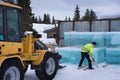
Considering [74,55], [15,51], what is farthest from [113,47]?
[15,51]

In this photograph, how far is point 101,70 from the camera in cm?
1552

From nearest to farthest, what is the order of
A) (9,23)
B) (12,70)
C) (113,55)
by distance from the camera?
(12,70) → (9,23) → (113,55)

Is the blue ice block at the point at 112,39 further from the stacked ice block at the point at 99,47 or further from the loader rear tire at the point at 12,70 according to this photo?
the loader rear tire at the point at 12,70

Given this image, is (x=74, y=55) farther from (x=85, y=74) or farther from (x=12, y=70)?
(x=12, y=70)

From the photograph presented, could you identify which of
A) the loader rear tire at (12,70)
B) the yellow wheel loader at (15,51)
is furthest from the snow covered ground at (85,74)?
the loader rear tire at (12,70)

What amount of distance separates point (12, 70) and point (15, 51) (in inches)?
26.8

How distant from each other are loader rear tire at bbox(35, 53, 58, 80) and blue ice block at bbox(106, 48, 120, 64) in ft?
20.8

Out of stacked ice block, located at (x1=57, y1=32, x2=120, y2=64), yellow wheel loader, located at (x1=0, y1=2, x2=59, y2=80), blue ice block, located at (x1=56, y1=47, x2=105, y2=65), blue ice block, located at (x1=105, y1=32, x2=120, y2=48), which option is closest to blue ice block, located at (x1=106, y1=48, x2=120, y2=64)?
stacked ice block, located at (x1=57, y1=32, x2=120, y2=64)

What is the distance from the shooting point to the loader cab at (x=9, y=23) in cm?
977

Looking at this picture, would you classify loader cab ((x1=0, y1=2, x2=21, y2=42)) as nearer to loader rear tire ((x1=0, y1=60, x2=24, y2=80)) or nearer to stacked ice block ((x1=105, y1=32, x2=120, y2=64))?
loader rear tire ((x1=0, y1=60, x2=24, y2=80))

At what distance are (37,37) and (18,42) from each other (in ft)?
4.60

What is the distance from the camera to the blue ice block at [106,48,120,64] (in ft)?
59.6

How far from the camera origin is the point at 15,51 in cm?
1030

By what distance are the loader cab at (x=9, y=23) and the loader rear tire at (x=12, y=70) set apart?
75 cm
